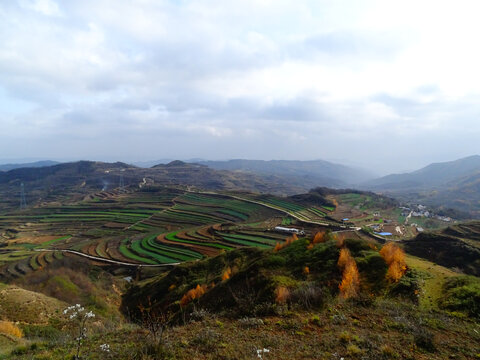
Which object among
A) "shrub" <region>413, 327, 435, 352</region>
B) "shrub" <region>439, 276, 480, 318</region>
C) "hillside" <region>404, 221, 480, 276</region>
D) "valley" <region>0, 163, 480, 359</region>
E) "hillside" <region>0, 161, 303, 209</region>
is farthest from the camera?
"hillside" <region>0, 161, 303, 209</region>

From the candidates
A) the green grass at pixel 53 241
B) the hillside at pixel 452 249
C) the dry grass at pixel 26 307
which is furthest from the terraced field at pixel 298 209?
the green grass at pixel 53 241

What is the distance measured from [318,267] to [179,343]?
11104 mm

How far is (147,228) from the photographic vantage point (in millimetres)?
68125

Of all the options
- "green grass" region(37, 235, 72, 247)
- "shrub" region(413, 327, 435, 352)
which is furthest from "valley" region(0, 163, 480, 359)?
"green grass" region(37, 235, 72, 247)

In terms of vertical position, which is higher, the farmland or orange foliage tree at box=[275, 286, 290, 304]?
orange foliage tree at box=[275, 286, 290, 304]

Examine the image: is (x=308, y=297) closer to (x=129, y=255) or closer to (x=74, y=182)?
(x=129, y=255)

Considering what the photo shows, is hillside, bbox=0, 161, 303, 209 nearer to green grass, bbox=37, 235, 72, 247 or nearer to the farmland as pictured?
the farmland

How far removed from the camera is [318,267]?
1670 centimetres

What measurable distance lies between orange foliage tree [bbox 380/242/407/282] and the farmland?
32.9 metres

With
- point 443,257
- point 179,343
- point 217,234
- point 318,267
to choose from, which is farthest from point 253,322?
point 217,234

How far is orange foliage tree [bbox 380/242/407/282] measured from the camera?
1350cm

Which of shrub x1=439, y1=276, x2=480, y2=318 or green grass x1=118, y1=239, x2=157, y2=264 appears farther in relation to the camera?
green grass x1=118, y1=239, x2=157, y2=264

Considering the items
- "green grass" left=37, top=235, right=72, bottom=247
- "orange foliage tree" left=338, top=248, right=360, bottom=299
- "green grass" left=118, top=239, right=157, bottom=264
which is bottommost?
"green grass" left=37, top=235, right=72, bottom=247

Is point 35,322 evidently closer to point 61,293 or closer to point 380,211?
point 61,293
